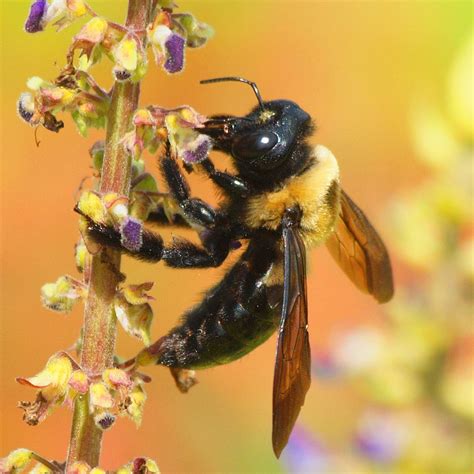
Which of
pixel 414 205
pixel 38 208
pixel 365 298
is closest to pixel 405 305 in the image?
pixel 414 205

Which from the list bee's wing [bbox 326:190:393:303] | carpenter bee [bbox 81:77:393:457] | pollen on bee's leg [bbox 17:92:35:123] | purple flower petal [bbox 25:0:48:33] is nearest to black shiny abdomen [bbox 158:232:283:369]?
carpenter bee [bbox 81:77:393:457]

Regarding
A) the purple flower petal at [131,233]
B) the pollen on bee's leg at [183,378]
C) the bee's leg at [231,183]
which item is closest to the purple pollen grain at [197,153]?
the purple flower petal at [131,233]

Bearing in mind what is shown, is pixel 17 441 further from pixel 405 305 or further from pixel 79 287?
pixel 79 287

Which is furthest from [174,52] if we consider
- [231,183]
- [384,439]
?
[384,439]

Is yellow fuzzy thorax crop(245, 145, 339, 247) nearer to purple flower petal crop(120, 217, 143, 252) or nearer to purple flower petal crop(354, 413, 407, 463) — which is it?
purple flower petal crop(120, 217, 143, 252)

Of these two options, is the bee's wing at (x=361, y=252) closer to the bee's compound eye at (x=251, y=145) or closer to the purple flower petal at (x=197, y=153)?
the bee's compound eye at (x=251, y=145)

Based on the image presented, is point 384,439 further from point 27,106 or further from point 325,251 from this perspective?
point 325,251
